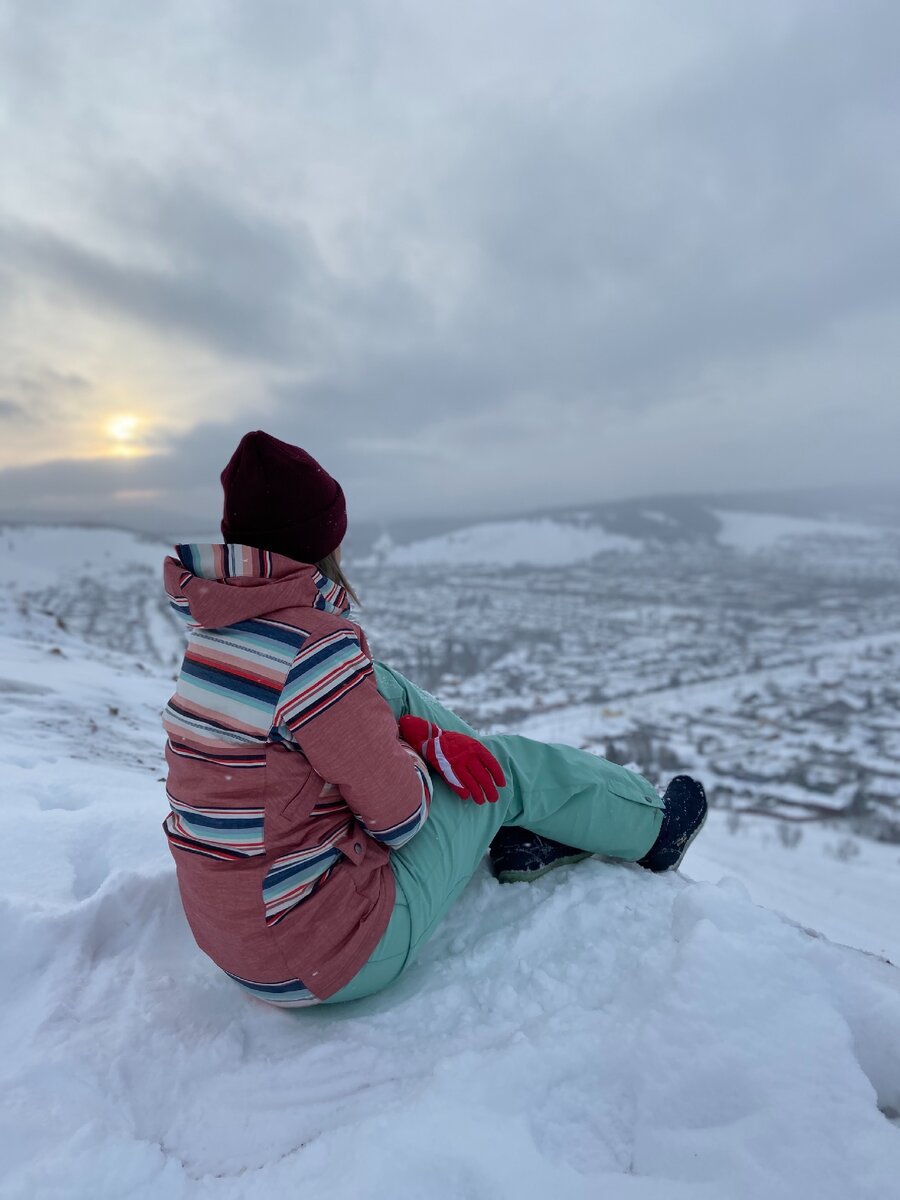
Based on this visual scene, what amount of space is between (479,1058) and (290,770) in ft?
2.35

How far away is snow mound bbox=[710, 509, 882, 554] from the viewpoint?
83875 mm

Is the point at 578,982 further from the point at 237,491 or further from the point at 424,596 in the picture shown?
the point at 424,596

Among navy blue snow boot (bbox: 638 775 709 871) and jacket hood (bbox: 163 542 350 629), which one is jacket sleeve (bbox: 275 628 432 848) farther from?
navy blue snow boot (bbox: 638 775 709 871)

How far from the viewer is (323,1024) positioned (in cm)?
144

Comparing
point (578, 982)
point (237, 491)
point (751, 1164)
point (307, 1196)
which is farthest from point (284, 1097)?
point (237, 491)

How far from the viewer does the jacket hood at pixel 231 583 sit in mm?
1221

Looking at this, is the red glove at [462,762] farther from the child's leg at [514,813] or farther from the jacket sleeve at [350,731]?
the jacket sleeve at [350,731]

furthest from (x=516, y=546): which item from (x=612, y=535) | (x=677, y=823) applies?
(x=677, y=823)

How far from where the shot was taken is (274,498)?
133 cm

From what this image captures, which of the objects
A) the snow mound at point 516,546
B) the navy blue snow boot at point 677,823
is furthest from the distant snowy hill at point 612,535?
the navy blue snow boot at point 677,823

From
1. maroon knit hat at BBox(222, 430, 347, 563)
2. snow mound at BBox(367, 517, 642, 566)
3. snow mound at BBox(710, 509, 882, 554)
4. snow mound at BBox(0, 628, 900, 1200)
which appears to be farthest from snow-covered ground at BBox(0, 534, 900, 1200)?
snow mound at BBox(710, 509, 882, 554)

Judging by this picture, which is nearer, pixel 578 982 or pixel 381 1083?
pixel 381 1083

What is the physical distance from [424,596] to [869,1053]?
165 ft

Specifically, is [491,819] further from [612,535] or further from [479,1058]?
[612,535]
